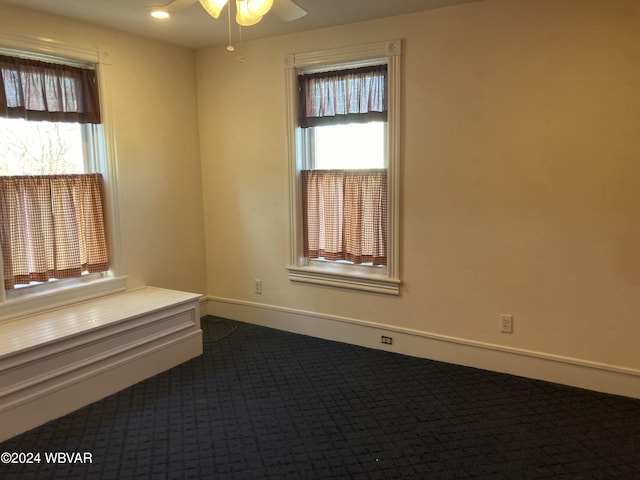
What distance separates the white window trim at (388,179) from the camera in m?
3.38

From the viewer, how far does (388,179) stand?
349 centimetres

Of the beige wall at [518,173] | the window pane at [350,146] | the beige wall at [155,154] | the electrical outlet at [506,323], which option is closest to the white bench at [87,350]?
the beige wall at [155,154]

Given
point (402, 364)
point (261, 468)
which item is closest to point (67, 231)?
point (261, 468)

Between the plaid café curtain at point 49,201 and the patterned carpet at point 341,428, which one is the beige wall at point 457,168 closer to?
the plaid café curtain at point 49,201

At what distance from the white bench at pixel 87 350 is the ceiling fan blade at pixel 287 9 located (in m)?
2.04

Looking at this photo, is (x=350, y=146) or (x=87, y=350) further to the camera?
(x=350, y=146)

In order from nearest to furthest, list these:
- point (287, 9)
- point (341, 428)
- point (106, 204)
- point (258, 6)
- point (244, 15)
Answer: point (258, 6) < point (244, 15) < point (287, 9) < point (341, 428) < point (106, 204)

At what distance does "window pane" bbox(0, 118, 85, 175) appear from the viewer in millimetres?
3078

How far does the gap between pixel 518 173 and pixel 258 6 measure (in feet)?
6.27

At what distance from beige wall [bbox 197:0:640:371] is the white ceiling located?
0.13 meters

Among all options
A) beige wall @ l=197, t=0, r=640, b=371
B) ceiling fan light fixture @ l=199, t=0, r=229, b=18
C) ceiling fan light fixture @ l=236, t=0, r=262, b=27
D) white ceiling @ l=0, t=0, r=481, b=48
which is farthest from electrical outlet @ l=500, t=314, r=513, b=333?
ceiling fan light fixture @ l=199, t=0, r=229, b=18

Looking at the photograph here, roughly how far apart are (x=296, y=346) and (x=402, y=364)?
85 centimetres

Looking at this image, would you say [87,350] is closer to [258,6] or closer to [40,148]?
[40,148]

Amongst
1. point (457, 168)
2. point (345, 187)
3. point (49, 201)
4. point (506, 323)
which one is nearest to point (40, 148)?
point (49, 201)
